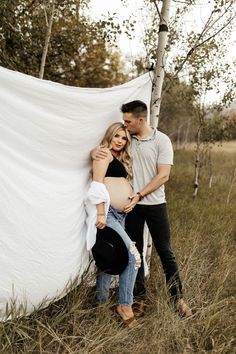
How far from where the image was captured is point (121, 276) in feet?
10.2

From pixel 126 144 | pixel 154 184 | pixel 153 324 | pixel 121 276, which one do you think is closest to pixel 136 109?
pixel 126 144

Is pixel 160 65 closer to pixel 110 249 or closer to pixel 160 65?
pixel 160 65

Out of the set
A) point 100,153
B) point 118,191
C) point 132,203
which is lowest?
point 132,203

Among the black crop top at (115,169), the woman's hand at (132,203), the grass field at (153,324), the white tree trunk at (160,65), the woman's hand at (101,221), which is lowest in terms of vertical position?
the grass field at (153,324)

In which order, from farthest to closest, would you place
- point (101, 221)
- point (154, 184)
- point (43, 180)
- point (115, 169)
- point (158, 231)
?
point (158, 231)
point (154, 184)
point (115, 169)
point (101, 221)
point (43, 180)

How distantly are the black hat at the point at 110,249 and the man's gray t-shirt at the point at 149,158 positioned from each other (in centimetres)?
47

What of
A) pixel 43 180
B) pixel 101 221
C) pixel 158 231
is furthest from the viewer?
pixel 158 231

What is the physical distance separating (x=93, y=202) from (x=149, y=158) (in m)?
0.67

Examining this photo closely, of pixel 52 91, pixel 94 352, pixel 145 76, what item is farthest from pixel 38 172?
pixel 145 76

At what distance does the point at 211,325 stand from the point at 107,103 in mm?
Result: 2098

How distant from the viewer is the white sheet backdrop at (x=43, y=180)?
8.17 ft

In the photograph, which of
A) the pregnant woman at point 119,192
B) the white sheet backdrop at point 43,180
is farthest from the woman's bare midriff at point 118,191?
the white sheet backdrop at point 43,180

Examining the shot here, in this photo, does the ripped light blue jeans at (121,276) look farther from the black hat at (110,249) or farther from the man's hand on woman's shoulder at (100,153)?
the man's hand on woman's shoulder at (100,153)

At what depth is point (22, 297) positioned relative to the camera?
2.60m
